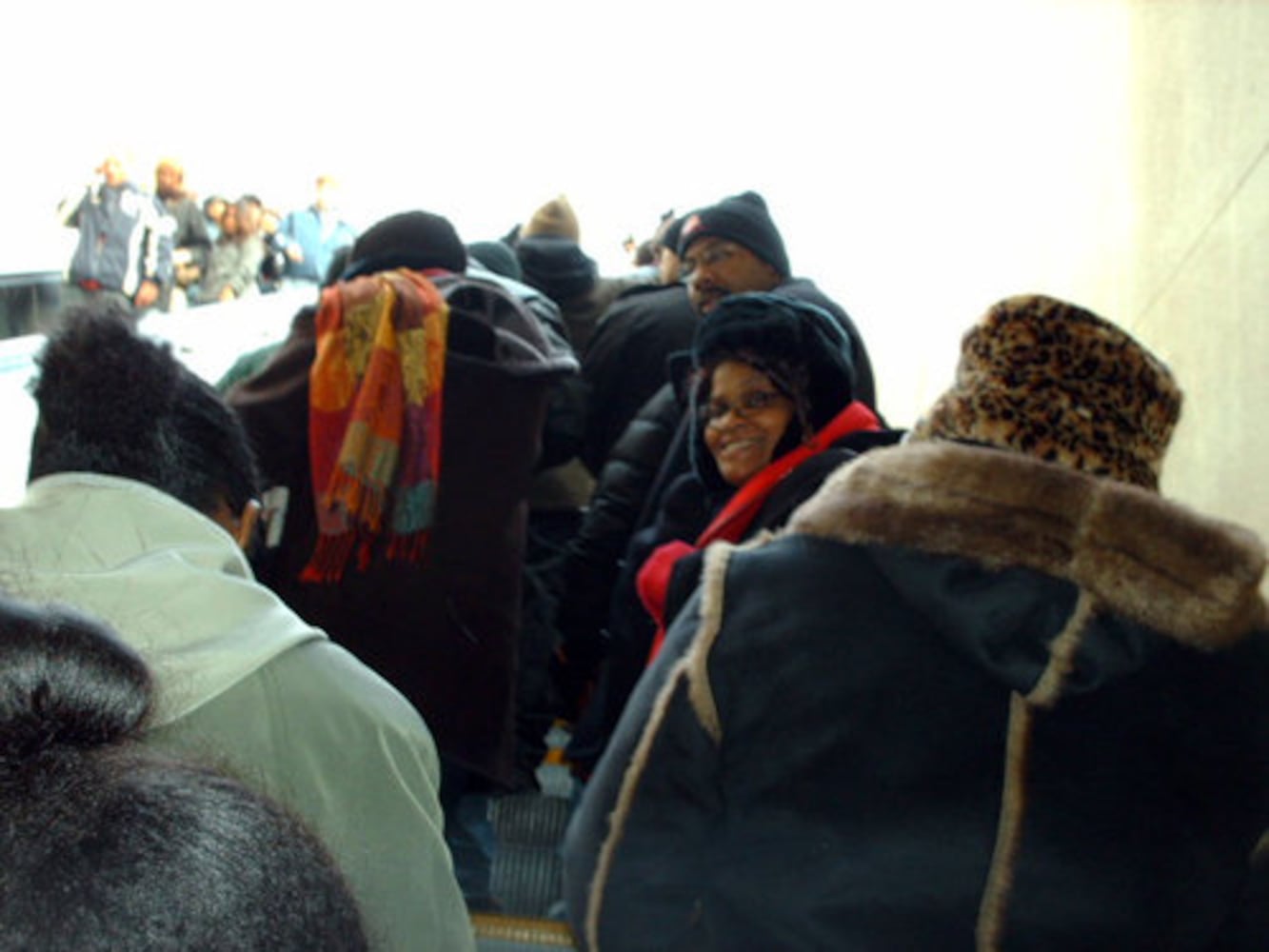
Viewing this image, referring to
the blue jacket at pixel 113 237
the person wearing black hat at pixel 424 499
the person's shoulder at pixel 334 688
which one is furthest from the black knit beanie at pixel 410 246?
the blue jacket at pixel 113 237

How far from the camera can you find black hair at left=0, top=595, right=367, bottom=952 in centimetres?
70

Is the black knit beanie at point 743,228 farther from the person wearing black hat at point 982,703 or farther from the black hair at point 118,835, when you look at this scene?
the black hair at point 118,835

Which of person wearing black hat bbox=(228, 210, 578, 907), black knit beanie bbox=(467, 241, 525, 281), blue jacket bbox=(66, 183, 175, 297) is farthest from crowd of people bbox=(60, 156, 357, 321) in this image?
person wearing black hat bbox=(228, 210, 578, 907)

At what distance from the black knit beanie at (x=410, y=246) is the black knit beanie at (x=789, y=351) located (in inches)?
33.5

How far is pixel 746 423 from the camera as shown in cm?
252

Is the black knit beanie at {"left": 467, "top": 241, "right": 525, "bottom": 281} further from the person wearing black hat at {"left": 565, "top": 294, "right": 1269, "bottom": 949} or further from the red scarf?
the person wearing black hat at {"left": 565, "top": 294, "right": 1269, "bottom": 949}

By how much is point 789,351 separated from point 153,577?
139cm

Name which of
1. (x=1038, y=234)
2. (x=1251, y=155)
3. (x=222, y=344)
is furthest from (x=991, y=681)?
(x=222, y=344)

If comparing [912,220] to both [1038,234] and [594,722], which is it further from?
[594,722]

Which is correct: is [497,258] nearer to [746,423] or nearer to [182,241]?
[746,423]

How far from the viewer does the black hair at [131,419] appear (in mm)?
1710

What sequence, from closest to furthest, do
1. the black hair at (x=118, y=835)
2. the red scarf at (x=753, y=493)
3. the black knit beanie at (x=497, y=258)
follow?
the black hair at (x=118, y=835)
the red scarf at (x=753, y=493)
the black knit beanie at (x=497, y=258)

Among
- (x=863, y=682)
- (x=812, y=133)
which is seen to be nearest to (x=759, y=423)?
(x=863, y=682)

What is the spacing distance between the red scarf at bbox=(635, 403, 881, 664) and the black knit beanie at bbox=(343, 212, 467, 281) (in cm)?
100
